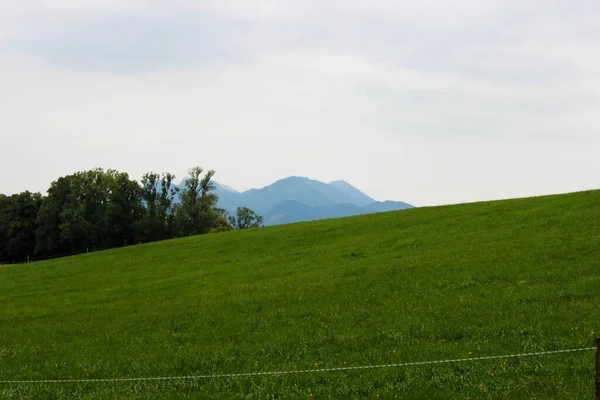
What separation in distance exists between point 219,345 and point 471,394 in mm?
9370

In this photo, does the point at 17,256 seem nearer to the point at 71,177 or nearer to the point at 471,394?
the point at 71,177

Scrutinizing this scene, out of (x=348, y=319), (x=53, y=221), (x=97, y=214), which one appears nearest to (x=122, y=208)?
(x=97, y=214)

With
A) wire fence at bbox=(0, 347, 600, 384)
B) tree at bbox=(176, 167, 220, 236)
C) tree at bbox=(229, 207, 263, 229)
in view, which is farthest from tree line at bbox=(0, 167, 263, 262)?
wire fence at bbox=(0, 347, 600, 384)

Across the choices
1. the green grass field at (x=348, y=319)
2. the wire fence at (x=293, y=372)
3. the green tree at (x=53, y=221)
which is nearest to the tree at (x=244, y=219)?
the green tree at (x=53, y=221)

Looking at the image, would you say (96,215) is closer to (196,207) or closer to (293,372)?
(196,207)

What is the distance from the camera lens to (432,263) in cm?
2630

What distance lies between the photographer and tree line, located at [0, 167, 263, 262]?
344ft

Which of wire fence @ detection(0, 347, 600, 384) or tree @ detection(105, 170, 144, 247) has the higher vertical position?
tree @ detection(105, 170, 144, 247)

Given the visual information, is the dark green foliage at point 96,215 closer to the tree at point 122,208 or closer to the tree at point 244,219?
the tree at point 122,208

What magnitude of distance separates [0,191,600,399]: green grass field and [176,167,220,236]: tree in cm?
7303

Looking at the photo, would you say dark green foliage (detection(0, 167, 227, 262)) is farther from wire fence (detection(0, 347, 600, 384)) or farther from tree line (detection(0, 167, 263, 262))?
wire fence (detection(0, 347, 600, 384))

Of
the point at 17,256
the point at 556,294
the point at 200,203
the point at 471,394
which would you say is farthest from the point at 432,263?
the point at 17,256

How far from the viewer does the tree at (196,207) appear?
4432 inches

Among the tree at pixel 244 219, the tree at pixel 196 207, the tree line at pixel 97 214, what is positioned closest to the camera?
the tree line at pixel 97 214
